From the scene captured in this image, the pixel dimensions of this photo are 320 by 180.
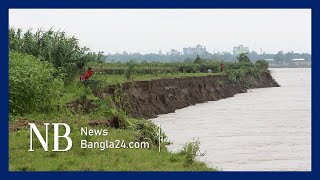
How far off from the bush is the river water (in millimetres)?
3651

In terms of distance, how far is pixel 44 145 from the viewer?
37.7ft

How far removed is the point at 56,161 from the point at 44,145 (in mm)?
887

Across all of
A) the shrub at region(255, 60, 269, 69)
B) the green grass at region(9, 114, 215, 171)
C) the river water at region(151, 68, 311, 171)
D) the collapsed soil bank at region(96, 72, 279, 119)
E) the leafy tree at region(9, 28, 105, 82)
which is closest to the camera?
the green grass at region(9, 114, 215, 171)

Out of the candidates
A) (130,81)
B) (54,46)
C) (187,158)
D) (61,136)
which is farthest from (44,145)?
(130,81)

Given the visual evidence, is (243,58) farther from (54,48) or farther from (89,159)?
(89,159)

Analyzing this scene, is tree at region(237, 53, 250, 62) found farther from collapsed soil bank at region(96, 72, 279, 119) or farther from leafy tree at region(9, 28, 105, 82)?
leafy tree at region(9, 28, 105, 82)

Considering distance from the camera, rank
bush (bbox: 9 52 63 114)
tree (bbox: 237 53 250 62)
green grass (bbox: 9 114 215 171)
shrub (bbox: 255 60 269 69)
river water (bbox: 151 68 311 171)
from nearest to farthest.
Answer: green grass (bbox: 9 114 215 171) → river water (bbox: 151 68 311 171) → bush (bbox: 9 52 63 114) → shrub (bbox: 255 60 269 69) → tree (bbox: 237 53 250 62)

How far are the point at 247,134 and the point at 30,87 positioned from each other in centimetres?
818

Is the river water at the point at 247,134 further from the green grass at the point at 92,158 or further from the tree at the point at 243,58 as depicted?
the tree at the point at 243,58

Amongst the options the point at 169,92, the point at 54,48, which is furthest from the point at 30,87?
the point at 169,92

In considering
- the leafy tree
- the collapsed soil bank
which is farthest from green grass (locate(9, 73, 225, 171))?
the collapsed soil bank

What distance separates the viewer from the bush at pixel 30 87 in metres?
15.4

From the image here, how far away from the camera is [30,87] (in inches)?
616

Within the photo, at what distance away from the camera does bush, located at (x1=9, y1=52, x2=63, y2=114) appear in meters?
15.4
